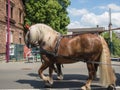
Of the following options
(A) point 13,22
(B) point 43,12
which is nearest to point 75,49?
(A) point 13,22

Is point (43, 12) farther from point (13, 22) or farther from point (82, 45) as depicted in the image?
point (82, 45)

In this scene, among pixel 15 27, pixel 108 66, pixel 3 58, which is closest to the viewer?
pixel 108 66

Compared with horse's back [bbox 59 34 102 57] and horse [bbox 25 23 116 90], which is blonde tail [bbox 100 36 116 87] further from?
horse's back [bbox 59 34 102 57]

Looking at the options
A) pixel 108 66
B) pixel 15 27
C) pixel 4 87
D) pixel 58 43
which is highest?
pixel 15 27

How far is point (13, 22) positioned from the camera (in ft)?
107

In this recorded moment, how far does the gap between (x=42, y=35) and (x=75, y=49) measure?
1.10 meters

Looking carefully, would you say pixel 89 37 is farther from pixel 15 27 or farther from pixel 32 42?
pixel 15 27

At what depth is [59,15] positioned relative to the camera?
39.1 metres

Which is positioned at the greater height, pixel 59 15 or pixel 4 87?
pixel 59 15

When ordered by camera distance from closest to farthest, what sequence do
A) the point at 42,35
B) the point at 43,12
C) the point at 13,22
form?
the point at 42,35
the point at 13,22
the point at 43,12

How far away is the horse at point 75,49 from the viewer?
28.8 ft

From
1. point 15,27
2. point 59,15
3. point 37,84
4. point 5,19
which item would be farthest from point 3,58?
point 37,84

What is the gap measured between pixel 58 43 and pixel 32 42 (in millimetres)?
818

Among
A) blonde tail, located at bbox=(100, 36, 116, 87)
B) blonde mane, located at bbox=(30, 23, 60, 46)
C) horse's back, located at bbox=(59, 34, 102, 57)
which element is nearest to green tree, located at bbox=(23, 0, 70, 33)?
blonde mane, located at bbox=(30, 23, 60, 46)
